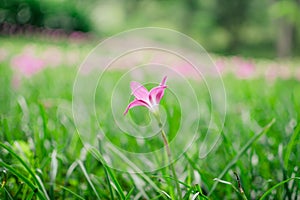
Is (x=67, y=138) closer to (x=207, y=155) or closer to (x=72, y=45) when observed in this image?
(x=207, y=155)

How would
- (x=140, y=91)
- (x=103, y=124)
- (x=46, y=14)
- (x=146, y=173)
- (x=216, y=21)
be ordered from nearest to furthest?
(x=140, y=91)
(x=146, y=173)
(x=103, y=124)
(x=46, y=14)
(x=216, y=21)

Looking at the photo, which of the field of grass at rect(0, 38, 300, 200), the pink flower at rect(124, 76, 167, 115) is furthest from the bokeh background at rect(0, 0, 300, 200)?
the pink flower at rect(124, 76, 167, 115)

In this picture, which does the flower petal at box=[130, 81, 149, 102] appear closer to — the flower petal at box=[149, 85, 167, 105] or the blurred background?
the flower petal at box=[149, 85, 167, 105]

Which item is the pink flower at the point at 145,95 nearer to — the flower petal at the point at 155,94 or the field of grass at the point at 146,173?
the flower petal at the point at 155,94

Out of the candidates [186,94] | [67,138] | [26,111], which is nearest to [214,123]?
[67,138]

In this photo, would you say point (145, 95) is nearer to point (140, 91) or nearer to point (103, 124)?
point (140, 91)

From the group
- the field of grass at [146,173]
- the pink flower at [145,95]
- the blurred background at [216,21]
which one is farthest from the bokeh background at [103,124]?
the blurred background at [216,21]

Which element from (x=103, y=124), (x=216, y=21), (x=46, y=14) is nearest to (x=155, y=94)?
(x=103, y=124)

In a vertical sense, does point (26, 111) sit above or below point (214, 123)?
above
